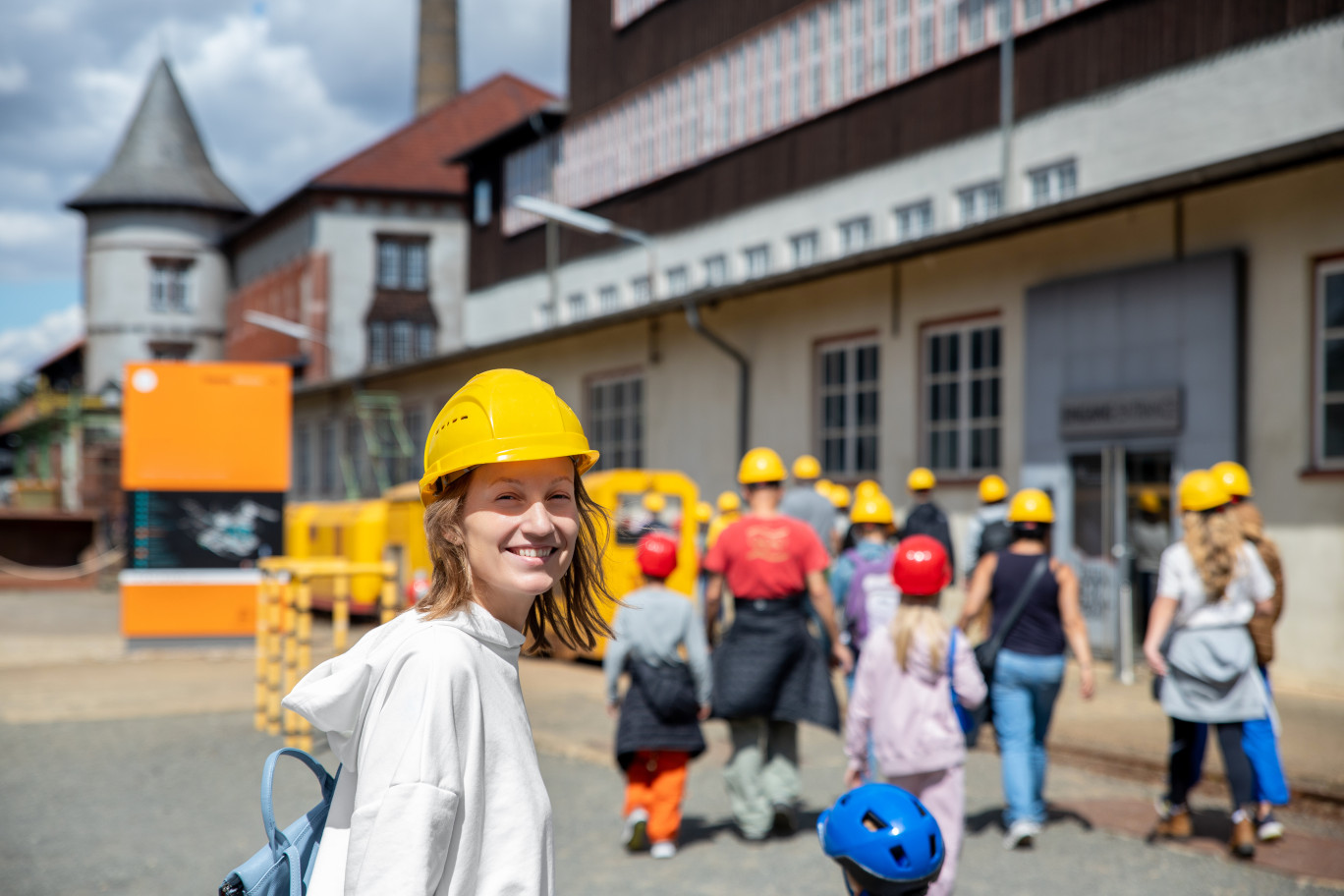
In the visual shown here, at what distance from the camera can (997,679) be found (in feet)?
24.1

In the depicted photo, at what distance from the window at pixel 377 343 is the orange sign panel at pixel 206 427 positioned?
106 feet

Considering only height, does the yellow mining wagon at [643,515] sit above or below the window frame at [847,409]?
below

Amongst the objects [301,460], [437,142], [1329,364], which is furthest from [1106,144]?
[437,142]

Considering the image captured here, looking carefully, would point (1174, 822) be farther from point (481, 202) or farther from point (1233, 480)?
point (481, 202)

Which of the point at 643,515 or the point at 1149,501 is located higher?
the point at 1149,501

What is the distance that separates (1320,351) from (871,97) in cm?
1051

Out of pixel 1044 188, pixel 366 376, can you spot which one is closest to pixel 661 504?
pixel 1044 188

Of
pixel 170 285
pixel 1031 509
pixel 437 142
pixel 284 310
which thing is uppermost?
pixel 437 142

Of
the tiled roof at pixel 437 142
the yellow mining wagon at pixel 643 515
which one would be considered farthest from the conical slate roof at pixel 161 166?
the yellow mining wagon at pixel 643 515

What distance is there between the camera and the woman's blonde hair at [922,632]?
5.78m

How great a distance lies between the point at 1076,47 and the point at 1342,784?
481 inches

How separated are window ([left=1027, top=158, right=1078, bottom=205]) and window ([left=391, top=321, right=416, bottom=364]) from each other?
33945 millimetres

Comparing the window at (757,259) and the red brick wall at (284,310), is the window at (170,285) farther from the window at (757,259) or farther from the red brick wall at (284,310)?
the window at (757,259)

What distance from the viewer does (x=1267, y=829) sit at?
276 inches
